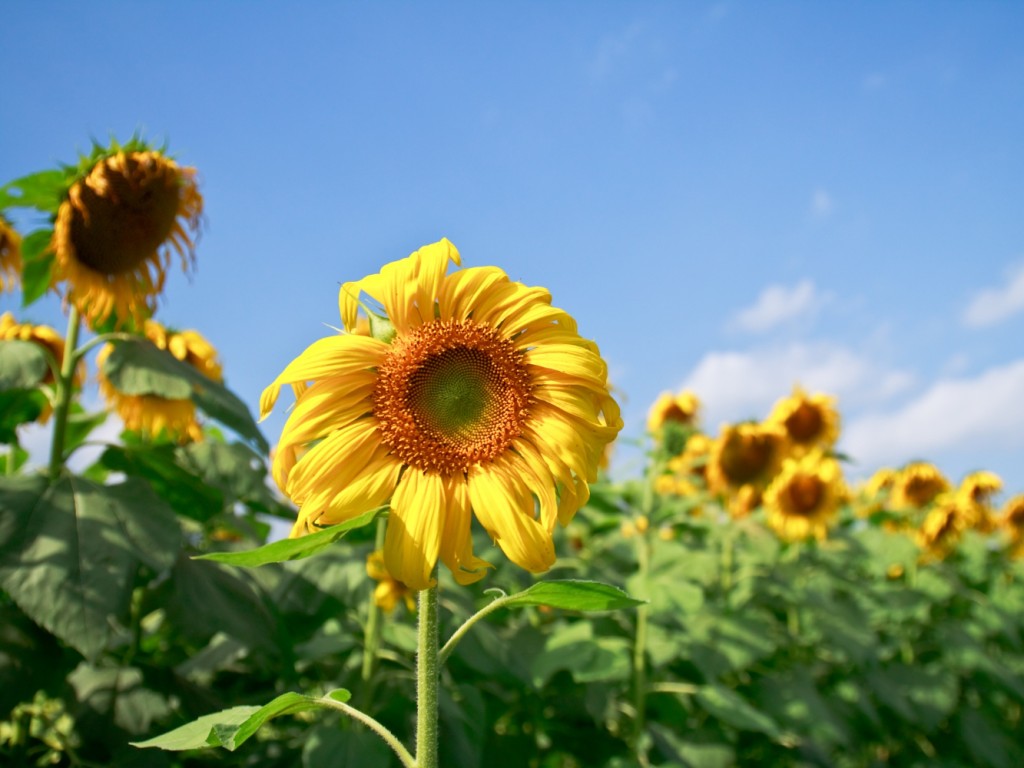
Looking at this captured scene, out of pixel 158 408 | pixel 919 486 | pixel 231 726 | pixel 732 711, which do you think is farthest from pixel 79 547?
pixel 919 486

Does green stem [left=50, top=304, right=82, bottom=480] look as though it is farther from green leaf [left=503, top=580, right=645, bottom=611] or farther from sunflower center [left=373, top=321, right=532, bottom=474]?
green leaf [left=503, top=580, right=645, bottom=611]

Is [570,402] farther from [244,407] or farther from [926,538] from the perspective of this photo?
[926,538]

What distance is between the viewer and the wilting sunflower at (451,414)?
146 centimetres

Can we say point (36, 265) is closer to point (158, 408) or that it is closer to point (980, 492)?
point (158, 408)

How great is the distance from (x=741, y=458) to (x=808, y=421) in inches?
34.1

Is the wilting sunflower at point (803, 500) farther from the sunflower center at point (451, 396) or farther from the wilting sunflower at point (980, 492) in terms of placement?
the sunflower center at point (451, 396)

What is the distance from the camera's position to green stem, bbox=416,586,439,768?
4.65 feet

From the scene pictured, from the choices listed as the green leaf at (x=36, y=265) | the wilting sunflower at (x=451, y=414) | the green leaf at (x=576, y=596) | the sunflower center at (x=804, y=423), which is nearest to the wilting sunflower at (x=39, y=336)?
the green leaf at (x=36, y=265)

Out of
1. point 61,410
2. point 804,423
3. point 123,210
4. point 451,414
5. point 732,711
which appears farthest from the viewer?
point 804,423

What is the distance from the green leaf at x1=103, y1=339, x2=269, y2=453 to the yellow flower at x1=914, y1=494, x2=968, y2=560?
500 cm

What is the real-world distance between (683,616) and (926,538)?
3070 millimetres

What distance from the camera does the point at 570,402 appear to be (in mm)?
1526

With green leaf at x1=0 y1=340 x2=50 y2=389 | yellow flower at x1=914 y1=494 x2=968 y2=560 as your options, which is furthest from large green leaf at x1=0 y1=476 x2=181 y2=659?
yellow flower at x1=914 y1=494 x2=968 y2=560

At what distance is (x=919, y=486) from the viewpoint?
6.69m
